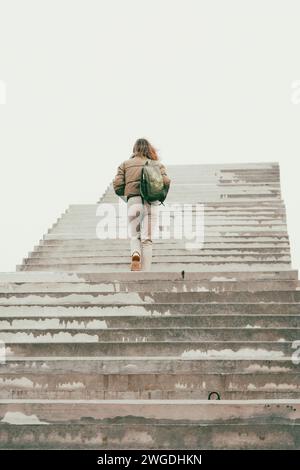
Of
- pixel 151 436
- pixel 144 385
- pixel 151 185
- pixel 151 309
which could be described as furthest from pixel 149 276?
pixel 151 436

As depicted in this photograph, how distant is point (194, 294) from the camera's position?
6.89m

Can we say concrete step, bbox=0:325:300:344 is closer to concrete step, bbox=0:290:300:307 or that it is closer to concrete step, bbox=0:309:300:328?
concrete step, bbox=0:309:300:328

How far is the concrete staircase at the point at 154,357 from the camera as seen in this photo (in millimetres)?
4883

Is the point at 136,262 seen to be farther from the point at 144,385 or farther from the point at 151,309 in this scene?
the point at 144,385

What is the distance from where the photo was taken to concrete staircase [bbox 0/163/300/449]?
4883mm

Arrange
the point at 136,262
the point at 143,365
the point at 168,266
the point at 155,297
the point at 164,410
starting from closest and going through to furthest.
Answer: the point at 164,410 → the point at 143,365 → the point at 155,297 → the point at 136,262 → the point at 168,266

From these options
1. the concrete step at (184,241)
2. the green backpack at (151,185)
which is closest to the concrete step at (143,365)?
the green backpack at (151,185)

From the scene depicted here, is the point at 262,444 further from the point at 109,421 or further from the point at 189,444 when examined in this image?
the point at 109,421

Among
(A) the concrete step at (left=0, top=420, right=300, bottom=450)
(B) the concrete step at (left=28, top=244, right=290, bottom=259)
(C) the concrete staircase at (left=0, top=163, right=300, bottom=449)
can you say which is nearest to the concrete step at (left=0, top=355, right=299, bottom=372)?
(C) the concrete staircase at (left=0, top=163, right=300, bottom=449)

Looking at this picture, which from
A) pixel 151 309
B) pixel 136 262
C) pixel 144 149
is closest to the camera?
pixel 151 309

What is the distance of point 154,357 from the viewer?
604 cm

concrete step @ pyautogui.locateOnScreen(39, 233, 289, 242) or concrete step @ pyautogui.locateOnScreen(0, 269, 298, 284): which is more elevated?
concrete step @ pyautogui.locateOnScreen(39, 233, 289, 242)

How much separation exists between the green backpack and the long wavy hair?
0.31m

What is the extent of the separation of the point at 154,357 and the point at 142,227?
2170 millimetres
